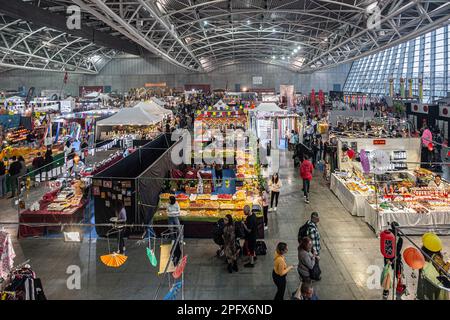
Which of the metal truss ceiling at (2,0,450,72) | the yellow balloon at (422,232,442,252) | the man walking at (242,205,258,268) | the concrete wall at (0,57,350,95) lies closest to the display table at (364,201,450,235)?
the man walking at (242,205,258,268)

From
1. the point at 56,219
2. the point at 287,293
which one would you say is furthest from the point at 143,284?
the point at 56,219

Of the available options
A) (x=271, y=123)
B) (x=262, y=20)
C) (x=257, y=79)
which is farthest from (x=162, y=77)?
(x=271, y=123)

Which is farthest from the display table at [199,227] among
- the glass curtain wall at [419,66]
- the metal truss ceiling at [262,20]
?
the glass curtain wall at [419,66]

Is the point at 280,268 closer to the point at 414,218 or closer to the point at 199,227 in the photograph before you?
the point at 199,227

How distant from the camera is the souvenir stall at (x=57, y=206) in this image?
28.0 feet

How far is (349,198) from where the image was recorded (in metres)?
9.92

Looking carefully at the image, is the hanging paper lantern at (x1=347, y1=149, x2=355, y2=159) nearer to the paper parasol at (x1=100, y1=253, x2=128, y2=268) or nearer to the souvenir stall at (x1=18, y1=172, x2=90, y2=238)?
the paper parasol at (x1=100, y1=253, x2=128, y2=268)

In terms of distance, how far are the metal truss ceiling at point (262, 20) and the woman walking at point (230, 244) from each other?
8.60 meters

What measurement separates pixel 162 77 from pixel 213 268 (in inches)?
1697

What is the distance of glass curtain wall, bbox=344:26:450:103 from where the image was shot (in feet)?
70.5

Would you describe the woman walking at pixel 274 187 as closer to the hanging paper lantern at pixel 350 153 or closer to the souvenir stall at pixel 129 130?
the hanging paper lantern at pixel 350 153

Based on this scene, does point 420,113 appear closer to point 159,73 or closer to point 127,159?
point 127,159
